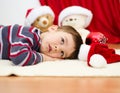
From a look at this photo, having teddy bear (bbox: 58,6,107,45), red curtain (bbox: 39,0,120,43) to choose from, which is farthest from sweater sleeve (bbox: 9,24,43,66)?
red curtain (bbox: 39,0,120,43)

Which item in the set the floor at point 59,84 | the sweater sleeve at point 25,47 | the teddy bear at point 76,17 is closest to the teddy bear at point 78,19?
the teddy bear at point 76,17

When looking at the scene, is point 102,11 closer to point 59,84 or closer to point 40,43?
point 40,43

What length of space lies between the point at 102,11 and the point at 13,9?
76 cm

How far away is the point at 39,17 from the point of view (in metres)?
1.78

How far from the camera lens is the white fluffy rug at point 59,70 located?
1083 mm

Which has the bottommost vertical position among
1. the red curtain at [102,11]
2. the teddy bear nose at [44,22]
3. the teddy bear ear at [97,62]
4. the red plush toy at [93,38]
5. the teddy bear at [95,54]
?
the teddy bear ear at [97,62]

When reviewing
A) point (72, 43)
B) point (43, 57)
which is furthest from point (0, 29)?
point (72, 43)

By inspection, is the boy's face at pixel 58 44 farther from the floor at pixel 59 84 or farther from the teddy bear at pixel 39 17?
the teddy bear at pixel 39 17

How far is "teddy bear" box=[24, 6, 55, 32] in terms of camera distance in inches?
68.9

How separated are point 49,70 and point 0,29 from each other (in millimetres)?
402

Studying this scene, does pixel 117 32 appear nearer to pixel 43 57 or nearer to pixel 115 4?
pixel 115 4

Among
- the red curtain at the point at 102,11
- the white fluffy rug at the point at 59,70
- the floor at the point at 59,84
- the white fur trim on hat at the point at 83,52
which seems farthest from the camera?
the red curtain at the point at 102,11

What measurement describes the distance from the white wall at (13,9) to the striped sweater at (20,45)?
1013 mm

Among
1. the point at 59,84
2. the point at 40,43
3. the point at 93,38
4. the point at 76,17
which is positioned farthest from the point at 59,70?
the point at 76,17
